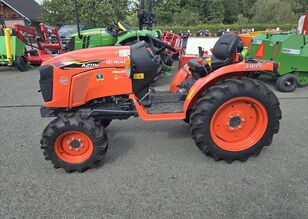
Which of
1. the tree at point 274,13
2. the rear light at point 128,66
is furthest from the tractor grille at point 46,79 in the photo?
the tree at point 274,13

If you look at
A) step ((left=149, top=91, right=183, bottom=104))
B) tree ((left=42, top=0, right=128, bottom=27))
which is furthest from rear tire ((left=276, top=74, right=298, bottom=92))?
tree ((left=42, top=0, right=128, bottom=27))

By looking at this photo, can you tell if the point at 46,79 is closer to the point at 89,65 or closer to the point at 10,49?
the point at 89,65

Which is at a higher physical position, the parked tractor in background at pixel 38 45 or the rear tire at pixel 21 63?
the parked tractor in background at pixel 38 45

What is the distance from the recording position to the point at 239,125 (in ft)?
9.28

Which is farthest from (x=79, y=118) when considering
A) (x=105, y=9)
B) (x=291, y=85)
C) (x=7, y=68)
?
(x=105, y=9)

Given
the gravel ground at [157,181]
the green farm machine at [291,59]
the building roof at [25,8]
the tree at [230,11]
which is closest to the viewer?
the gravel ground at [157,181]

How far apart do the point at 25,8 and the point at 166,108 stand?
114 ft

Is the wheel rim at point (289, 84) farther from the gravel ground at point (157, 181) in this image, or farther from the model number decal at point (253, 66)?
the model number decal at point (253, 66)

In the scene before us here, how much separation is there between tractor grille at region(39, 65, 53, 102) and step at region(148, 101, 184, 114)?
107cm

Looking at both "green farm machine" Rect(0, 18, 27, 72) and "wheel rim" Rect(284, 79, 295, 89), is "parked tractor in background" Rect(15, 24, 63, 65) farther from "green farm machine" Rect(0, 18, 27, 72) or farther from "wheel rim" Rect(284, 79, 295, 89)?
"wheel rim" Rect(284, 79, 295, 89)

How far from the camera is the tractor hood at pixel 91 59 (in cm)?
260

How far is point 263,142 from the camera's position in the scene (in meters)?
2.78

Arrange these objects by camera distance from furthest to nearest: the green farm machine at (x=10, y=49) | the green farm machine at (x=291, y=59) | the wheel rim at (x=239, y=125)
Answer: the green farm machine at (x=10, y=49) < the green farm machine at (x=291, y=59) < the wheel rim at (x=239, y=125)

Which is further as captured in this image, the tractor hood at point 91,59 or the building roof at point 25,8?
the building roof at point 25,8
